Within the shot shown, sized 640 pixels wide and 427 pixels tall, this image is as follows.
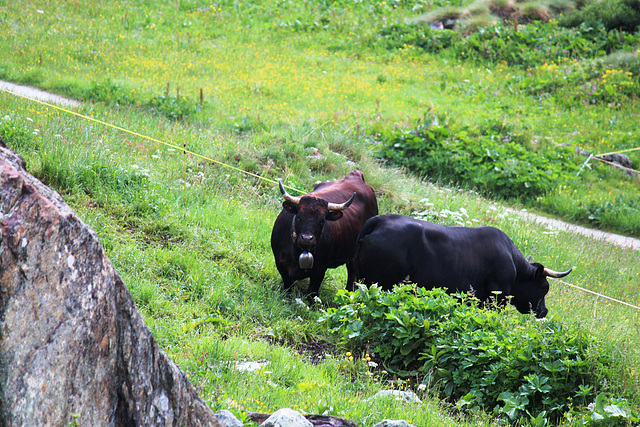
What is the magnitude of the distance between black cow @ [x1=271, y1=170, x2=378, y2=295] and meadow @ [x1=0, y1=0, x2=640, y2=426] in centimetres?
40

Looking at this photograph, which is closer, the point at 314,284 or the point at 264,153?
the point at 314,284

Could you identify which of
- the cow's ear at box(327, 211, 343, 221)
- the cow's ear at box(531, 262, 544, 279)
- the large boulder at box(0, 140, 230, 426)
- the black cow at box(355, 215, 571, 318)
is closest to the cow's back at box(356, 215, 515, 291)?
the black cow at box(355, 215, 571, 318)

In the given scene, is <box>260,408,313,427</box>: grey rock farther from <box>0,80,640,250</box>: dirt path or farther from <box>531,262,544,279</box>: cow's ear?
<box>0,80,640,250</box>: dirt path

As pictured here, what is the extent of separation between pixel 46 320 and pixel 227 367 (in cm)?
294

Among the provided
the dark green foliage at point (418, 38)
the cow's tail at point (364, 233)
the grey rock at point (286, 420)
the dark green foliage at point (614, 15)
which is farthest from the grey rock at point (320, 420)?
the dark green foliage at point (614, 15)

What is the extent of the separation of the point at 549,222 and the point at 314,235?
8.52 metres

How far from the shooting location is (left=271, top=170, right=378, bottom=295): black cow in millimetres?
8164

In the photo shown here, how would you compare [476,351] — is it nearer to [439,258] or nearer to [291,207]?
[439,258]

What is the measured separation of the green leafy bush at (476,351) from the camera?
6.12 metres

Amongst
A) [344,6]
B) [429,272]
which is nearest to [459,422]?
[429,272]

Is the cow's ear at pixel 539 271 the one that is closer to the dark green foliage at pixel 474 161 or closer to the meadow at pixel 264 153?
the meadow at pixel 264 153

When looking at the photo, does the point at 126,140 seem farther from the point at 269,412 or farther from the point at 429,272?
the point at 269,412

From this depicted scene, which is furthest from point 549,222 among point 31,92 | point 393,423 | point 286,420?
point 31,92

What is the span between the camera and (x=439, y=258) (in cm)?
823
